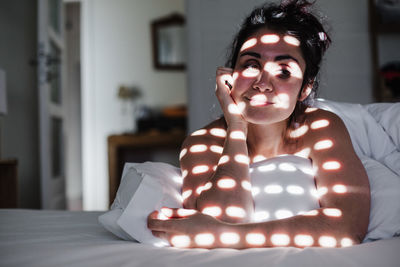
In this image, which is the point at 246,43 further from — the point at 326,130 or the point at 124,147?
the point at 124,147

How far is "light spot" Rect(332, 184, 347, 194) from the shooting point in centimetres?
94

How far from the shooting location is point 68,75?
5.72 m

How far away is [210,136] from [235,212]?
1.11 ft

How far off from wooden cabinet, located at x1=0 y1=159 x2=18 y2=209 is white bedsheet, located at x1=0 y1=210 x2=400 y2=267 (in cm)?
161

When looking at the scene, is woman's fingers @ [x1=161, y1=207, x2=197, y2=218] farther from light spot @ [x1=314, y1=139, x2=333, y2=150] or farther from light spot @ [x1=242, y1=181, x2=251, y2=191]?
light spot @ [x1=314, y1=139, x2=333, y2=150]

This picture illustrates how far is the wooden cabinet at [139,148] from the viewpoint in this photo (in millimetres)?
3758

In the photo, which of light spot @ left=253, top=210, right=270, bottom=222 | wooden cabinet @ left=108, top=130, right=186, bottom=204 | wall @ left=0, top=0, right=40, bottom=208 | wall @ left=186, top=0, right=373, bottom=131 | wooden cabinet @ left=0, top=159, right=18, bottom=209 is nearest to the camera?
light spot @ left=253, top=210, right=270, bottom=222

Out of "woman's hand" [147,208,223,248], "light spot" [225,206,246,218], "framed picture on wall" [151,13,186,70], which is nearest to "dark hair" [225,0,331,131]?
"light spot" [225,206,246,218]

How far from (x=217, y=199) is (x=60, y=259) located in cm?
40

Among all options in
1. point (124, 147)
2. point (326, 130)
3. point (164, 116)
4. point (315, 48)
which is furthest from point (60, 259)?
point (164, 116)

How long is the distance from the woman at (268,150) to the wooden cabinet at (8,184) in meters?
1.75

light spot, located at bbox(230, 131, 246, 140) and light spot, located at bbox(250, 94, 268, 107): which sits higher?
light spot, located at bbox(250, 94, 268, 107)

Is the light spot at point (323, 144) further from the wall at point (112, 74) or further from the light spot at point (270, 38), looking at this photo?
the wall at point (112, 74)

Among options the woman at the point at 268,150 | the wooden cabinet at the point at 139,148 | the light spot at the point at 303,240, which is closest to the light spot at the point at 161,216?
the woman at the point at 268,150
